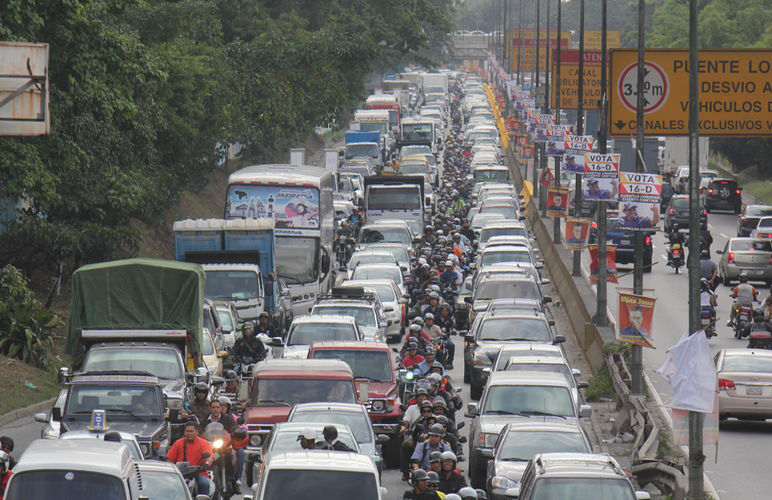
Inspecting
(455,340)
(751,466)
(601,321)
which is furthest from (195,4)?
(751,466)

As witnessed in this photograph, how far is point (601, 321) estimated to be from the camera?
34812 millimetres

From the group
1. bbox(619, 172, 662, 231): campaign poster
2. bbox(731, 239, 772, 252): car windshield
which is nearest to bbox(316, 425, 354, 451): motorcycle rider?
bbox(619, 172, 662, 231): campaign poster

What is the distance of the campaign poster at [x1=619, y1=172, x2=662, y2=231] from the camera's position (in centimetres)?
2531

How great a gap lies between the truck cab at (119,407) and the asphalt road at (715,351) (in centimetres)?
740

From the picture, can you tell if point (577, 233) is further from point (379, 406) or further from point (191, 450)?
point (191, 450)

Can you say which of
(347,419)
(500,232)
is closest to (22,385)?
(347,419)

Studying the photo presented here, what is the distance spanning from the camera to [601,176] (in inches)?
1220

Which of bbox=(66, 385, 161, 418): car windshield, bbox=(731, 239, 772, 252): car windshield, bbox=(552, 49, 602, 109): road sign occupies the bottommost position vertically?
bbox=(66, 385, 161, 418): car windshield

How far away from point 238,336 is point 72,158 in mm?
4903

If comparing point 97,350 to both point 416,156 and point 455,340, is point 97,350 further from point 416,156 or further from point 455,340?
point 416,156

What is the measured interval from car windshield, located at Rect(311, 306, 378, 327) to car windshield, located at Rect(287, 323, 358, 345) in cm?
323

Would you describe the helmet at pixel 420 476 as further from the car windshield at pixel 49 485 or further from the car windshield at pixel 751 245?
the car windshield at pixel 751 245

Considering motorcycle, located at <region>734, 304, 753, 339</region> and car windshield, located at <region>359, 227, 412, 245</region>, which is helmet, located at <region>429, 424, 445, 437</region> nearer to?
motorcycle, located at <region>734, 304, 753, 339</region>

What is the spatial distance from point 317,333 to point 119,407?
8108mm
